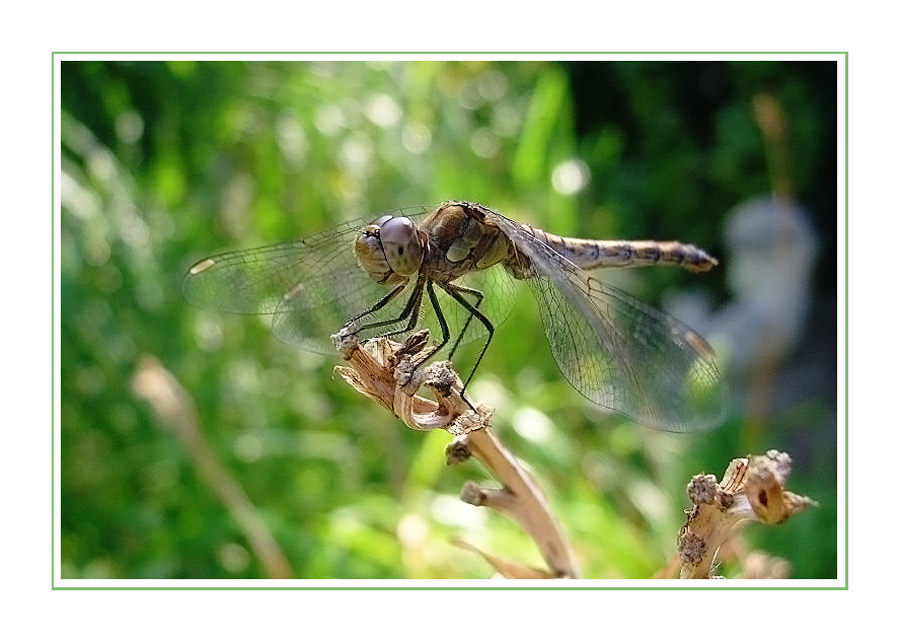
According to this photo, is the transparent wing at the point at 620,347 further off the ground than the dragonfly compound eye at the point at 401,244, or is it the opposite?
the dragonfly compound eye at the point at 401,244

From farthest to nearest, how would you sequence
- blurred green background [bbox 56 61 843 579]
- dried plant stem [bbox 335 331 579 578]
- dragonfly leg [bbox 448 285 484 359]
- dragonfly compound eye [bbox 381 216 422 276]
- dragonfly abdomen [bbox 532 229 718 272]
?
blurred green background [bbox 56 61 843 579]
dragonfly abdomen [bbox 532 229 718 272]
dragonfly leg [bbox 448 285 484 359]
dragonfly compound eye [bbox 381 216 422 276]
dried plant stem [bbox 335 331 579 578]

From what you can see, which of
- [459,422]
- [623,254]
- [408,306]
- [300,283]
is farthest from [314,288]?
[459,422]

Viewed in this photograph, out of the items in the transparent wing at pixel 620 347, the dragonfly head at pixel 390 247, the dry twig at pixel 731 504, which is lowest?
the dry twig at pixel 731 504

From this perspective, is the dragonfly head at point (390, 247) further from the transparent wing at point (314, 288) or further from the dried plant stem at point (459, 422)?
the dried plant stem at point (459, 422)

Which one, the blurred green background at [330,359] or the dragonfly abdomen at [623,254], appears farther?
the blurred green background at [330,359]

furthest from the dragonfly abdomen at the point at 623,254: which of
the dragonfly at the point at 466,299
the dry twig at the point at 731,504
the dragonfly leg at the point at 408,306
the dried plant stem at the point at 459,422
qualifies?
the dry twig at the point at 731,504

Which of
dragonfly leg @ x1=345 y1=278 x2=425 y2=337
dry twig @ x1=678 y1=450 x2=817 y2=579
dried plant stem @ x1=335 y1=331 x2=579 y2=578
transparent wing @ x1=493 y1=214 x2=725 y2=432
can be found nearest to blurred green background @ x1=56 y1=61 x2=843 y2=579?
dragonfly leg @ x1=345 y1=278 x2=425 y2=337

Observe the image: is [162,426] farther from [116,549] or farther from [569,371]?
[569,371]

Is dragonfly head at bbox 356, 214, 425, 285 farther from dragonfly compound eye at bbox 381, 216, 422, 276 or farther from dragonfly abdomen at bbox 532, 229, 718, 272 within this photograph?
dragonfly abdomen at bbox 532, 229, 718, 272
